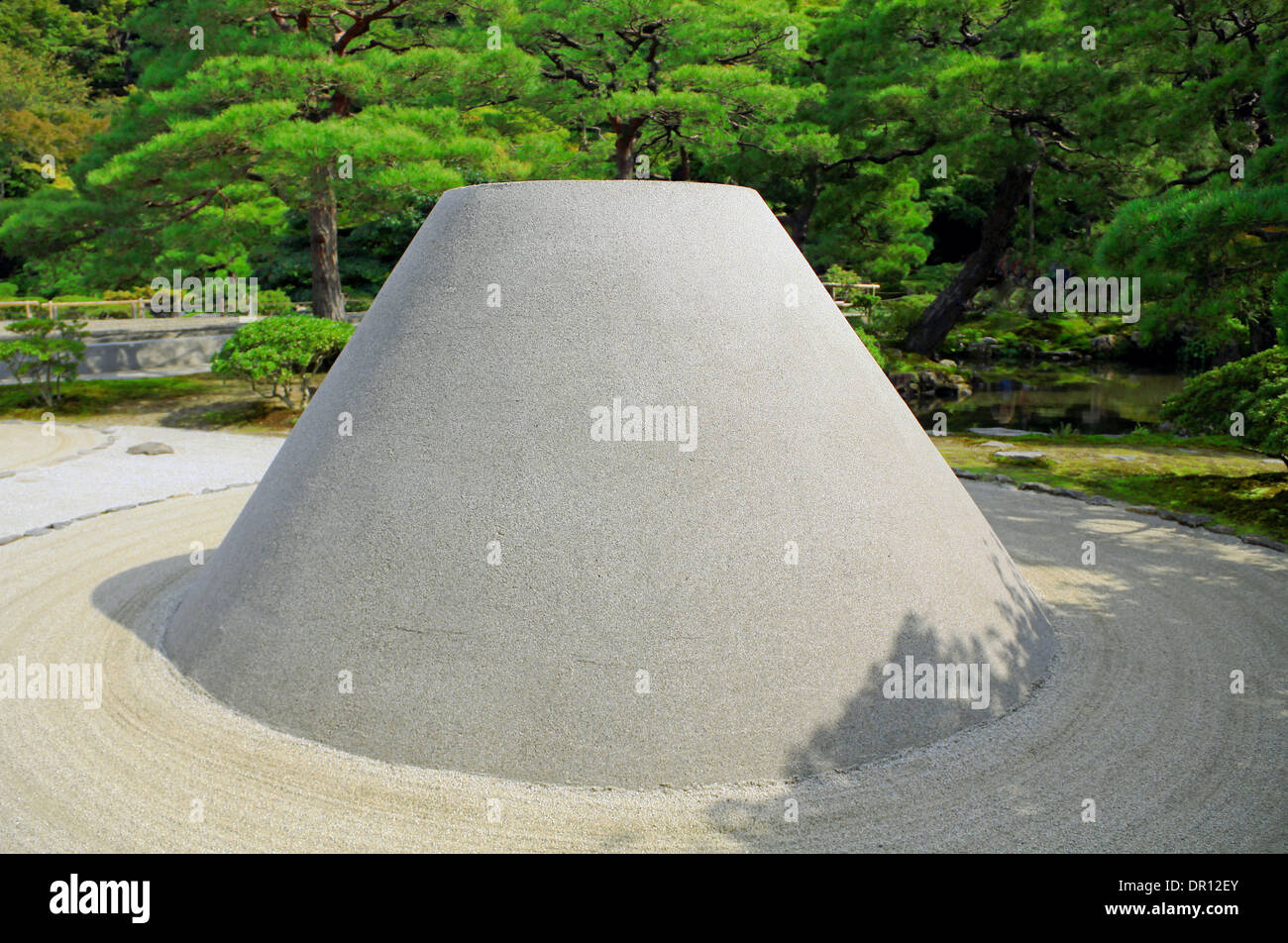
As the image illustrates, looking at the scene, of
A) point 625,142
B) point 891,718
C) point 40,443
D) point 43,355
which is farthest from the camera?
point 625,142

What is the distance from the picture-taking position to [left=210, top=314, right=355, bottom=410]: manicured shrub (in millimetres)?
15531

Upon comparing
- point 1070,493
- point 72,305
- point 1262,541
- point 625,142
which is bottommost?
point 1262,541

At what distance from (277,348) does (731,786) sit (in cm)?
1296

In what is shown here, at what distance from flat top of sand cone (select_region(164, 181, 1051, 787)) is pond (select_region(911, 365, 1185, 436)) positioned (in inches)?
567

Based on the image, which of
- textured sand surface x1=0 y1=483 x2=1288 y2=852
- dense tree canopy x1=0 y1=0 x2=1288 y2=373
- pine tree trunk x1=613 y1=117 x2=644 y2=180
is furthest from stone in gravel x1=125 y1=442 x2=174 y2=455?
pine tree trunk x1=613 y1=117 x2=644 y2=180

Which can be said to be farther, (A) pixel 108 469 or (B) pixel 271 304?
(B) pixel 271 304

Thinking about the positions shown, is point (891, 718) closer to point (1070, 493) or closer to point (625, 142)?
point (1070, 493)

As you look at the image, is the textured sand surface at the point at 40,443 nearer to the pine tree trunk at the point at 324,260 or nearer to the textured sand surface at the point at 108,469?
the textured sand surface at the point at 108,469

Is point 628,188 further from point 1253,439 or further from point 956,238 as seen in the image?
point 956,238

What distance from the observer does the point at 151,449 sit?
45.9 feet

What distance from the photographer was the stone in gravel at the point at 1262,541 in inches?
355

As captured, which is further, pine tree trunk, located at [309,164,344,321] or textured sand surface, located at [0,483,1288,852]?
pine tree trunk, located at [309,164,344,321]

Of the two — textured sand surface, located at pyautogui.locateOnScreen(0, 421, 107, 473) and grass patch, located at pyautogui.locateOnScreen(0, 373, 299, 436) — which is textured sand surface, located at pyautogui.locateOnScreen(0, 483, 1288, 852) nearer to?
textured sand surface, located at pyautogui.locateOnScreen(0, 421, 107, 473)

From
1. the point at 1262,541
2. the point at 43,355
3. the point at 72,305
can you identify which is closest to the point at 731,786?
the point at 1262,541
